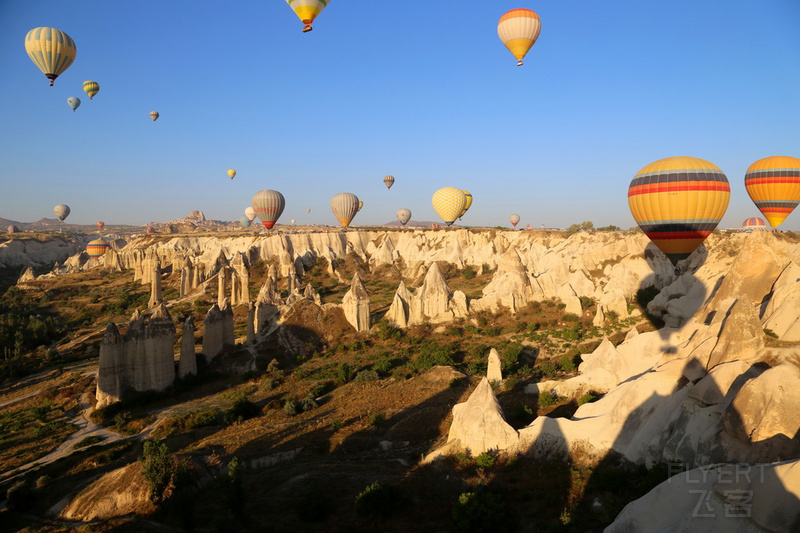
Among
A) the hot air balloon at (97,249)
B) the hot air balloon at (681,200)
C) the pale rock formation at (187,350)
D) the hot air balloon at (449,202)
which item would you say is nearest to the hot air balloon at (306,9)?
the pale rock formation at (187,350)

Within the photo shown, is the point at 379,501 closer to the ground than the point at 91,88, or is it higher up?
closer to the ground

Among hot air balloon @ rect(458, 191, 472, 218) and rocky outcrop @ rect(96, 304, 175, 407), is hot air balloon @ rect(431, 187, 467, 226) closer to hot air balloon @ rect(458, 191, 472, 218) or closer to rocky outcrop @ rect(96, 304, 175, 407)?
hot air balloon @ rect(458, 191, 472, 218)

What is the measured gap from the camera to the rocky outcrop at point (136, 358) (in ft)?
88.4

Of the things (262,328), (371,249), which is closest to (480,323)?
(262,328)

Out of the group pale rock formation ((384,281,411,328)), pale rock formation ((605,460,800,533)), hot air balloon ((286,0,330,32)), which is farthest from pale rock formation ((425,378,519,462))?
hot air balloon ((286,0,330,32))

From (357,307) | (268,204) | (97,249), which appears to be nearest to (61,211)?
(97,249)

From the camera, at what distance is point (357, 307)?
130ft

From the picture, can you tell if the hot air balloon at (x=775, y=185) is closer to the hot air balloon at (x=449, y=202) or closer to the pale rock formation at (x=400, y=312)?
the pale rock formation at (x=400, y=312)

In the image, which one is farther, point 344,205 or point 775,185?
point 344,205

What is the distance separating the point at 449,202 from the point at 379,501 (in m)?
74.9

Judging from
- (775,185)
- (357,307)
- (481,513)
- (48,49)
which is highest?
(48,49)

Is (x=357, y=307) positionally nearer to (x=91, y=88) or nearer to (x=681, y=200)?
(x=681, y=200)

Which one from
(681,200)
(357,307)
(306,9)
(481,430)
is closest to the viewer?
(481,430)

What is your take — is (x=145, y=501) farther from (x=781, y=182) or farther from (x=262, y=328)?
(x=781, y=182)
